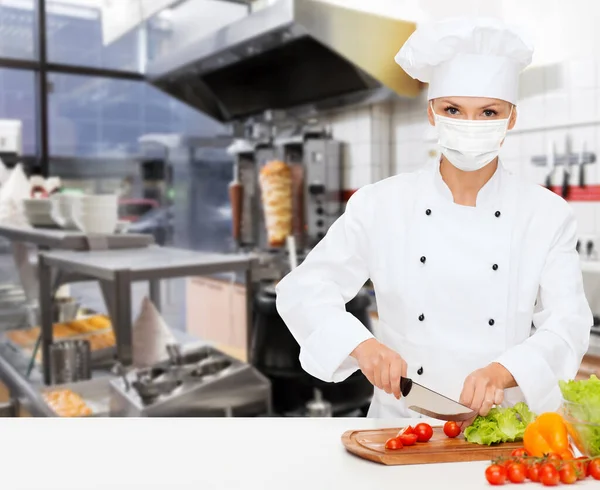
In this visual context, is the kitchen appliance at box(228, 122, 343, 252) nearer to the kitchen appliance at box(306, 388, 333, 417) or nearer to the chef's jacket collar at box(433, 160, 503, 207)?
the kitchen appliance at box(306, 388, 333, 417)

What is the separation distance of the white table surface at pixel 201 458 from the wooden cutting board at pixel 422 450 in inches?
0.5

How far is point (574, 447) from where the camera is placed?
1.06 m

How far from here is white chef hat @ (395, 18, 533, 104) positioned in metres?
1.29

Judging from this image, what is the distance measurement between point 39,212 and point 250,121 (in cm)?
244

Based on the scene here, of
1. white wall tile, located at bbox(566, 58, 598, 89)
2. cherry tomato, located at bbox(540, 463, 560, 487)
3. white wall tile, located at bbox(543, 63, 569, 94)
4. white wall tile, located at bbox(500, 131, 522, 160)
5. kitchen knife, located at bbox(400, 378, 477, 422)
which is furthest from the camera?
white wall tile, located at bbox(500, 131, 522, 160)

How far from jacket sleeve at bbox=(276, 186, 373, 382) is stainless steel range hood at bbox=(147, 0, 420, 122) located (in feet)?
7.60

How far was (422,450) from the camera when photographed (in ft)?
3.39

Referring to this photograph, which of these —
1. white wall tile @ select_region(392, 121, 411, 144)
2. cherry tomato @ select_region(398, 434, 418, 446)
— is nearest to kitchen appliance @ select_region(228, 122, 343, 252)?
white wall tile @ select_region(392, 121, 411, 144)

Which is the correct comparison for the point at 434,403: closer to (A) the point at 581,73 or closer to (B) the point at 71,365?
(B) the point at 71,365

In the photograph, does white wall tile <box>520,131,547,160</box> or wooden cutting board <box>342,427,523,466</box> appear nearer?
wooden cutting board <box>342,427,523,466</box>

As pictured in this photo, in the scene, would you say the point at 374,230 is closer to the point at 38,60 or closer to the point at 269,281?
the point at 269,281

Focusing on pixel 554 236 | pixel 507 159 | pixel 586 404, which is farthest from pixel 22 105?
pixel 586 404

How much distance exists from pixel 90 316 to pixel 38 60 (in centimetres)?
246

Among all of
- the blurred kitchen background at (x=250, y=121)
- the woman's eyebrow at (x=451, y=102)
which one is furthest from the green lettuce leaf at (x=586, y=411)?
the blurred kitchen background at (x=250, y=121)
